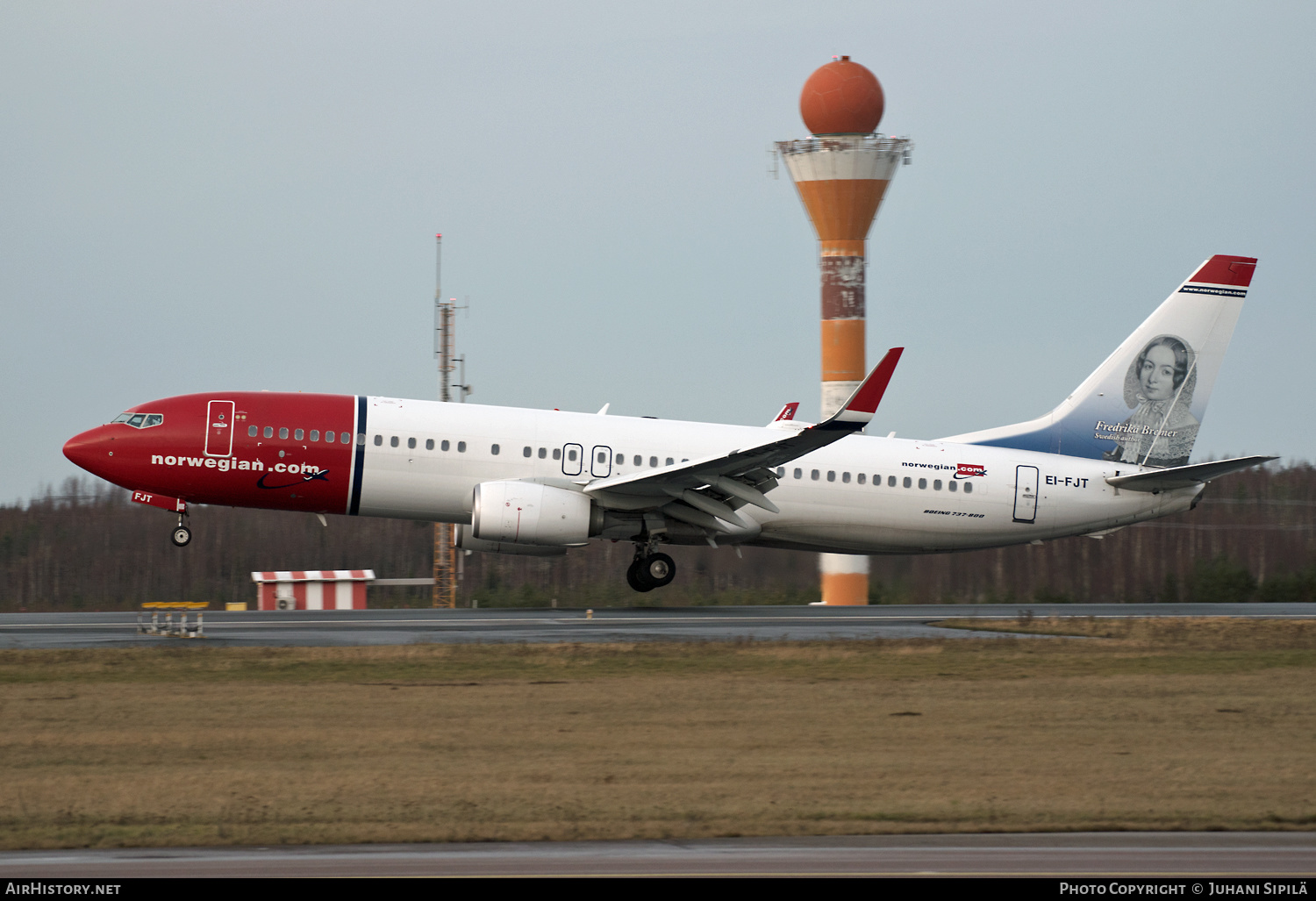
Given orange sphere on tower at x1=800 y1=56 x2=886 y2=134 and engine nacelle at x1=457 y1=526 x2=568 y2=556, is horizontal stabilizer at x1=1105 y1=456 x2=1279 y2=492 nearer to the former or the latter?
engine nacelle at x1=457 y1=526 x2=568 y2=556

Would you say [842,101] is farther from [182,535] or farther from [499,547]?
[182,535]

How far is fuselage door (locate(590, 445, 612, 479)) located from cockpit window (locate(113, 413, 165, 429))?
853 centimetres

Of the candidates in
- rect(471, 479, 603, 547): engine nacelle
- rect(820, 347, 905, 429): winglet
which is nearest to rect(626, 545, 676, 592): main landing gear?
rect(471, 479, 603, 547): engine nacelle

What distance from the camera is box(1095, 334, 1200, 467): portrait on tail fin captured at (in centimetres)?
3228

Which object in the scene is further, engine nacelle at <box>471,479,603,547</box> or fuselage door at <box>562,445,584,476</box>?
fuselage door at <box>562,445,584,476</box>

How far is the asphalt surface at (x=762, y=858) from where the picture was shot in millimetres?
9359

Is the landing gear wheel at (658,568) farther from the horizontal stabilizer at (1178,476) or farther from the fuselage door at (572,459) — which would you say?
the horizontal stabilizer at (1178,476)

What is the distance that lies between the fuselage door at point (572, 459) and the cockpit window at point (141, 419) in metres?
7.94

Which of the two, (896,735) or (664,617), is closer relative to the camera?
(896,735)

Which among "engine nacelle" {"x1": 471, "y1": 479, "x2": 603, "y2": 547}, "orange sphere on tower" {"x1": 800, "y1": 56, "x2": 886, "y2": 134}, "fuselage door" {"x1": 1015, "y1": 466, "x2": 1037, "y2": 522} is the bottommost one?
"engine nacelle" {"x1": 471, "y1": 479, "x2": 603, "y2": 547}

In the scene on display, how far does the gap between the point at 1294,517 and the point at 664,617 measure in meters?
23.7

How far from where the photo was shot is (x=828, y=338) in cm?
4116
